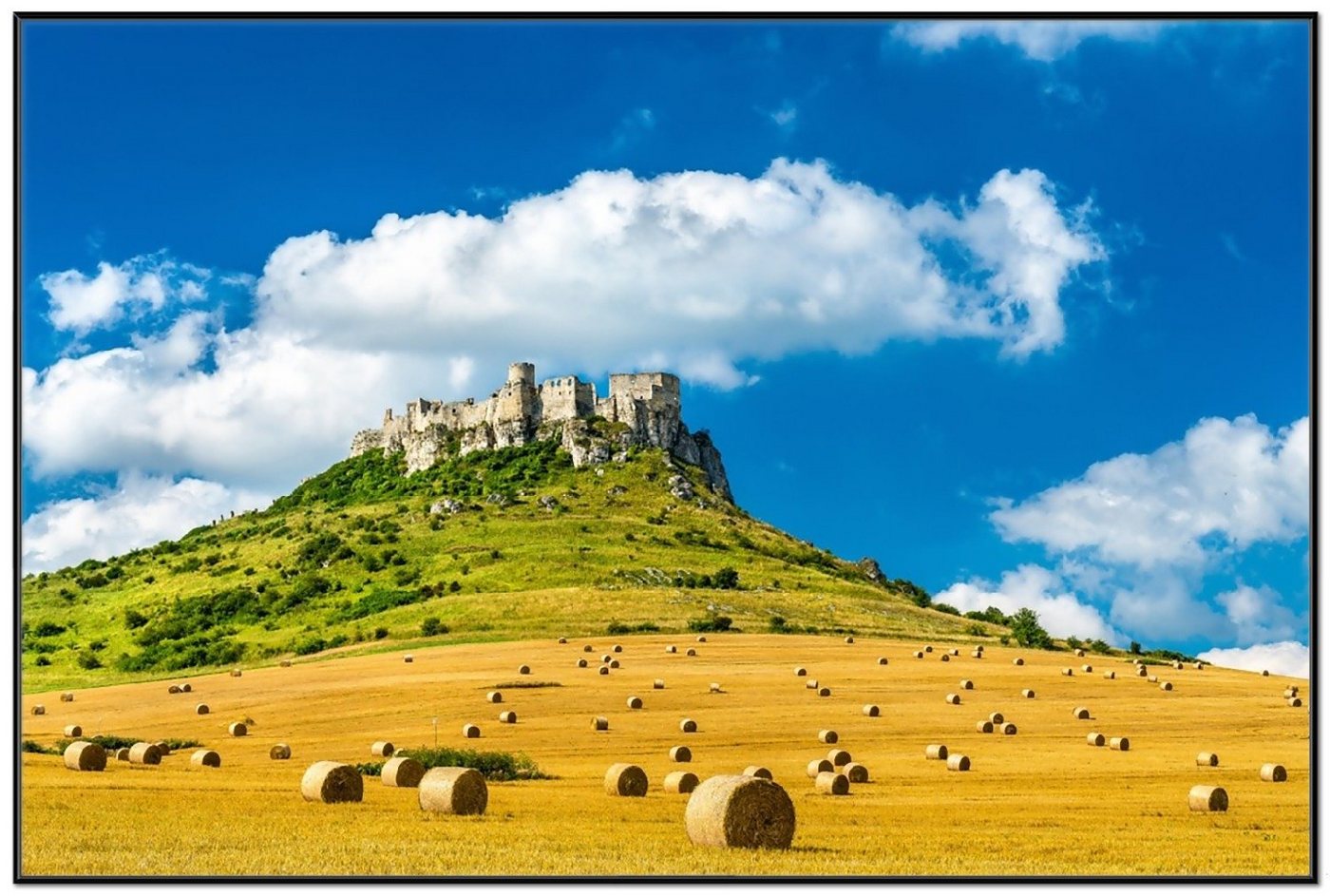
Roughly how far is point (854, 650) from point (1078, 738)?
3298 cm

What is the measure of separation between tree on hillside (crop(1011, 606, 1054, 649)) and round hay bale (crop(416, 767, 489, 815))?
267ft

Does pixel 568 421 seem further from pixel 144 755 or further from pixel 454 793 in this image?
pixel 454 793

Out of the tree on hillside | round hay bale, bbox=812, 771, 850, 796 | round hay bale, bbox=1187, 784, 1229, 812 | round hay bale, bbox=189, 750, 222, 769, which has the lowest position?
round hay bale, bbox=1187, 784, 1229, 812

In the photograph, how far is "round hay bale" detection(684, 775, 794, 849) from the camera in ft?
70.9

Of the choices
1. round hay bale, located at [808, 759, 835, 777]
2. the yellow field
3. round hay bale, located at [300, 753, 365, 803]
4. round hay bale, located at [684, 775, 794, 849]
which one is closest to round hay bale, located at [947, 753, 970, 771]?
the yellow field

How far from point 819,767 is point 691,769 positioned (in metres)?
3.84

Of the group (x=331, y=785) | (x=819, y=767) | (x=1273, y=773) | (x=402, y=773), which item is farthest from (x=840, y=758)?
(x=331, y=785)

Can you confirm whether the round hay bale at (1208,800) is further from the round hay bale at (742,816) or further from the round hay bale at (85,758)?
the round hay bale at (85,758)

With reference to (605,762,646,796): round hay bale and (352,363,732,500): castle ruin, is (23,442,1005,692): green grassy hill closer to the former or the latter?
(352,363,732,500): castle ruin

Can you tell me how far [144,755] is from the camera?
122 feet

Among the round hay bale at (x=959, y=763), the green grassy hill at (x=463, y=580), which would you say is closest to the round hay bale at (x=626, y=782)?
the round hay bale at (x=959, y=763)

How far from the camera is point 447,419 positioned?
198 m

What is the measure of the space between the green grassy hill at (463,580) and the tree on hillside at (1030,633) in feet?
15.2

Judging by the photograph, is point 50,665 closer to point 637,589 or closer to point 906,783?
point 637,589
